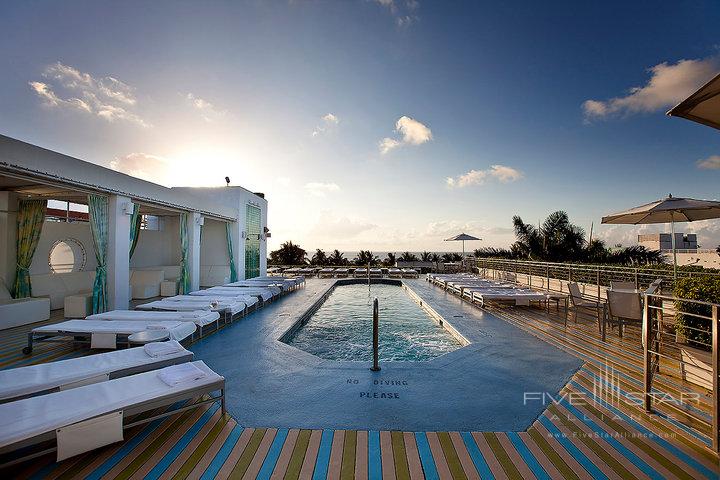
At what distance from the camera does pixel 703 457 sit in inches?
78.2

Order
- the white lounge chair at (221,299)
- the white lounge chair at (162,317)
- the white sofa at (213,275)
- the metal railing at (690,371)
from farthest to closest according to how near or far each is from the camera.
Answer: the white sofa at (213,275), the white lounge chair at (221,299), the white lounge chair at (162,317), the metal railing at (690,371)

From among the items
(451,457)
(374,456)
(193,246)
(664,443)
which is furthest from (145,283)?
(664,443)

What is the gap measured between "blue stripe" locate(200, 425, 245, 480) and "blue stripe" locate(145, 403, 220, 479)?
0.27 m

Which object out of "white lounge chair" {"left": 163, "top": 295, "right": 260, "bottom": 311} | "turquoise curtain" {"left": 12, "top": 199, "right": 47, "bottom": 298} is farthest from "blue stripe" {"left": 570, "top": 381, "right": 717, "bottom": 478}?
"turquoise curtain" {"left": 12, "top": 199, "right": 47, "bottom": 298}

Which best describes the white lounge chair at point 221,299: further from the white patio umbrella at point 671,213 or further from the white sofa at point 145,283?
the white patio umbrella at point 671,213

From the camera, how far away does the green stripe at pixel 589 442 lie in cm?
188

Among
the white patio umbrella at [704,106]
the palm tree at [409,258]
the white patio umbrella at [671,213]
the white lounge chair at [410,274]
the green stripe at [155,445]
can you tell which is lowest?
the green stripe at [155,445]

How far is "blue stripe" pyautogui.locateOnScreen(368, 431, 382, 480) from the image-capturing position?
186cm

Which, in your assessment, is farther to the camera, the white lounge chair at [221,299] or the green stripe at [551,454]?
the white lounge chair at [221,299]

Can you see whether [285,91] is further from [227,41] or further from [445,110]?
[445,110]

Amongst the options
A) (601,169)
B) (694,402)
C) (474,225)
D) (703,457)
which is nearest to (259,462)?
(703,457)

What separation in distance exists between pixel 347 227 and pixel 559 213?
92.0ft

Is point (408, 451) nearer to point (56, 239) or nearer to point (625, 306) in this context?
point (625, 306)

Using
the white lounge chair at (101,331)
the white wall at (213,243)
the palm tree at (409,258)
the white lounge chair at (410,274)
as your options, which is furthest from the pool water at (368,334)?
the palm tree at (409,258)
